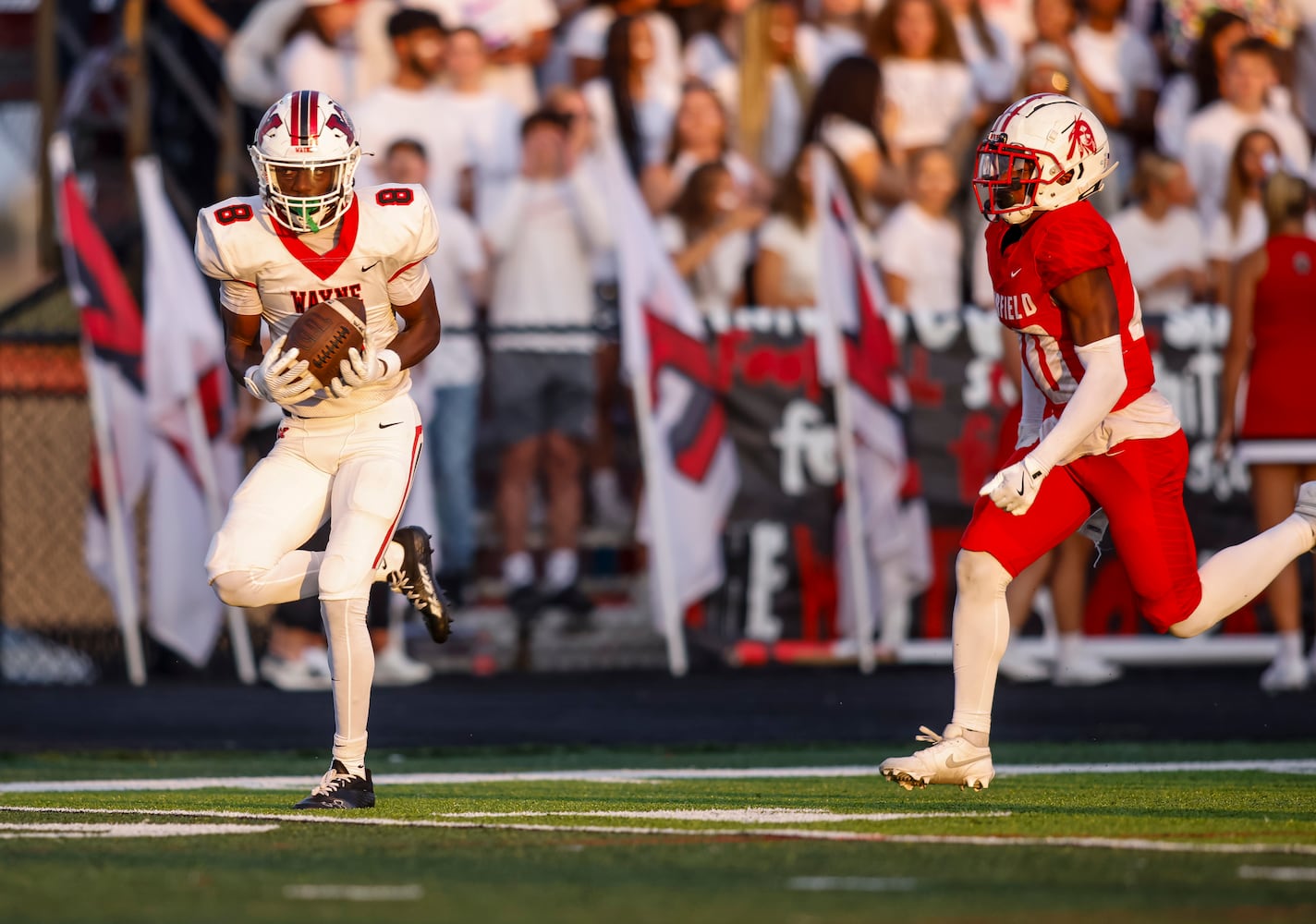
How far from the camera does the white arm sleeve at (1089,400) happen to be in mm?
5762

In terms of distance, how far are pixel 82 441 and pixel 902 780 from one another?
→ 6.81 meters

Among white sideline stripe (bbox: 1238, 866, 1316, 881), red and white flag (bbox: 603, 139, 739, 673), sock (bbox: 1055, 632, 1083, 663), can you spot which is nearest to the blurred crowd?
sock (bbox: 1055, 632, 1083, 663)

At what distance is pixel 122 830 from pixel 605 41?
291 inches

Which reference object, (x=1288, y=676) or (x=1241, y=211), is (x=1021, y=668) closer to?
(x=1288, y=676)

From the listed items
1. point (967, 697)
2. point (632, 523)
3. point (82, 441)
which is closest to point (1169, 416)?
point (967, 697)

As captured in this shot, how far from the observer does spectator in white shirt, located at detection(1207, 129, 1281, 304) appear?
10.5m

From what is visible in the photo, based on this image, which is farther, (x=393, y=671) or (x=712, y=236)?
(x=712, y=236)

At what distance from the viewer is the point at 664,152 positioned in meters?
11.6

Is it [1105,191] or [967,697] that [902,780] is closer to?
[967,697]

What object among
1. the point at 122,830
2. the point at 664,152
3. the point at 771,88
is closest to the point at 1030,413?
the point at 122,830

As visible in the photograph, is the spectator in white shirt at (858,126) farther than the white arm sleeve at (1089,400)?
Yes

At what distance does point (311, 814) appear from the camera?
18.5 ft

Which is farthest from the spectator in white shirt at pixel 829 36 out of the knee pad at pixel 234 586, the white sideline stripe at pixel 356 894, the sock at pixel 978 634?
the white sideline stripe at pixel 356 894

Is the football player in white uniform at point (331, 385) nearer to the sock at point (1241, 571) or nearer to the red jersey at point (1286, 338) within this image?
the sock at point (1241, 571)
